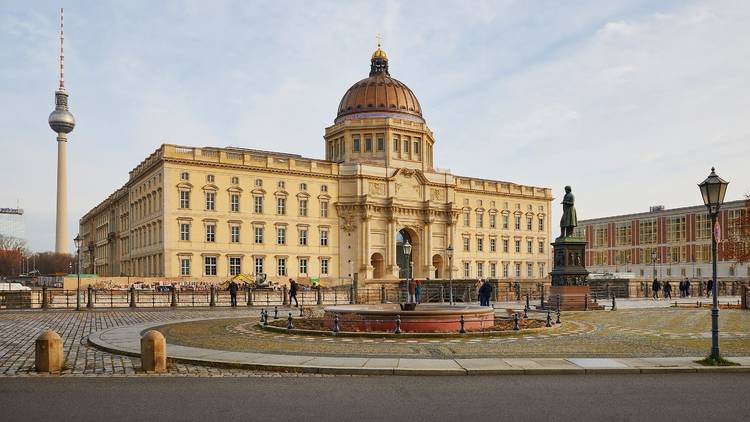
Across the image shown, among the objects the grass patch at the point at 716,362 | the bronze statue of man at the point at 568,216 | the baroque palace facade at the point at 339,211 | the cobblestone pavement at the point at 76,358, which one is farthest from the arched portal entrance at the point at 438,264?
the grass patch at the point at 716,362

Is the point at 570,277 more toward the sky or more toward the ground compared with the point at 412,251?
more toward the ground

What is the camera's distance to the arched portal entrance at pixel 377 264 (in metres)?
86.9

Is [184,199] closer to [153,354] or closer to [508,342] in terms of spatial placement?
[508,342]

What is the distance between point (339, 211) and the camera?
83.9m

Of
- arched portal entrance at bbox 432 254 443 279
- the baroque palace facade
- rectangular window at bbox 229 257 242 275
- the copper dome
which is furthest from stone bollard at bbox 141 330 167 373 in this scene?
the copper dome

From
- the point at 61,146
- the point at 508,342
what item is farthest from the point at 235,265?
the point at 61,146

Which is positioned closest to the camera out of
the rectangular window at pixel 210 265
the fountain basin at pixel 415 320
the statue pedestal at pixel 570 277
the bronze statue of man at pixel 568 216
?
the fountain basin at pixel 415 320

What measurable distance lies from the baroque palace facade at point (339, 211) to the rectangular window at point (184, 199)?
0.11 metres

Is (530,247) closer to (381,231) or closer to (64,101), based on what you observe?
(381,231)

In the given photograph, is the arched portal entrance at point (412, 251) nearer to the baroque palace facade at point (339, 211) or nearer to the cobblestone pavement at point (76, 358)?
the baroque palace facade at point (339, 211)

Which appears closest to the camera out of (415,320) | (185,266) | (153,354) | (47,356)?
(47,356)

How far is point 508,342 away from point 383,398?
9.19 m

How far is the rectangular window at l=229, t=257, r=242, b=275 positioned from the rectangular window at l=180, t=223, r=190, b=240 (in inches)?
215

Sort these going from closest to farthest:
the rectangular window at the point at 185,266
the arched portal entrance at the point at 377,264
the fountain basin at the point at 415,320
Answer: the fountain basin at the point at 415,320 < the rectangular window at the point at 185,266 < the arched portal entrance at the point at 377,264
